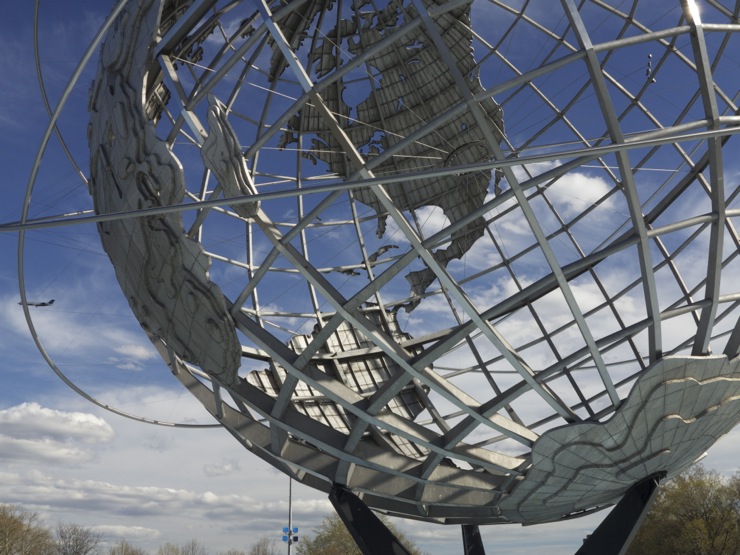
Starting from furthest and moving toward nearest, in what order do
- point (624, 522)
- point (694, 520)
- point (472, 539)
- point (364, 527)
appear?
point (694, 520)
point (472, 539)
point (624, 522)
point (364, 527)

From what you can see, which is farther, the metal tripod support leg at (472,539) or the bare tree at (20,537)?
the bare tree at (20,537)

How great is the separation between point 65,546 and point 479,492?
140 feet

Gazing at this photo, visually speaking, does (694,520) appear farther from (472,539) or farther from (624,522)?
(624,522)

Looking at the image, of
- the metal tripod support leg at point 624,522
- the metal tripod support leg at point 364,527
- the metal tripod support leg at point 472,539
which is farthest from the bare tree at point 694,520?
the metal tripod support leg at point 364,527

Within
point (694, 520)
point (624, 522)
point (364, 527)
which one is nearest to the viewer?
point (364, 527)

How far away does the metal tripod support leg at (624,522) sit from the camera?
1427 centimetres

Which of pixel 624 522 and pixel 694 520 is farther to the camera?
pixel 694 520

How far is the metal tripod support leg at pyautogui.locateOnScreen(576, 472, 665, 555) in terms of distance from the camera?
46.8 ft

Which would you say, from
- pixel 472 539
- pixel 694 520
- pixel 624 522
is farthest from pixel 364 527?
pixel 694 520

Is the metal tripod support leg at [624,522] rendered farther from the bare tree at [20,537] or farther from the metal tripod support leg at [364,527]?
the bare tree at [20,537]

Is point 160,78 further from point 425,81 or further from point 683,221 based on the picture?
point 425,81

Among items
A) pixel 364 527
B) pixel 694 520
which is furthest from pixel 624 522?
pixel 694 520

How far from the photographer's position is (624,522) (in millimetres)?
14547

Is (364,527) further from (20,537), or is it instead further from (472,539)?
(20,537)
